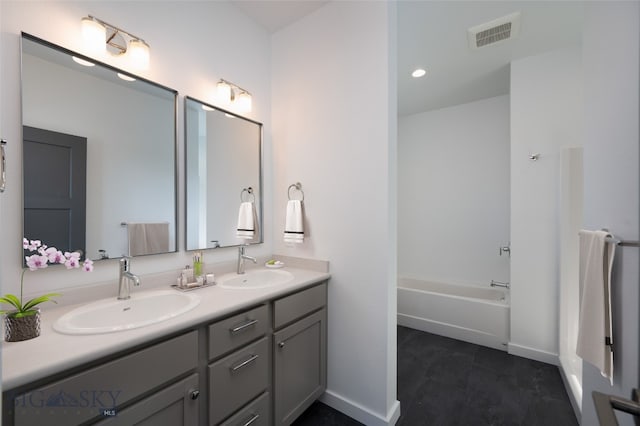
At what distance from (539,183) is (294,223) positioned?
88.9 inches

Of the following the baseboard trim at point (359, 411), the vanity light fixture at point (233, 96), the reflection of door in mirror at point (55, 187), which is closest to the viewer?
the reflection of door in mirror at point (55, 187)

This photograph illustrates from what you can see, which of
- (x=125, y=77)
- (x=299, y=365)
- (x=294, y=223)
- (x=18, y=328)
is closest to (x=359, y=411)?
(x=299, y=365)

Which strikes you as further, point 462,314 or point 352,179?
point 462,314

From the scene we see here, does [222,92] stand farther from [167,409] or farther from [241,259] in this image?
[167,409]

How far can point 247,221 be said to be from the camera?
2.03m

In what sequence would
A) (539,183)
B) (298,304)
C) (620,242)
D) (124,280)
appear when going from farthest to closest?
(539,183)
(298,304)
(124,280)
(620,242)

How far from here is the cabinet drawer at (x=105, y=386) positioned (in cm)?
74

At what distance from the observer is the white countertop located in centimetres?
73

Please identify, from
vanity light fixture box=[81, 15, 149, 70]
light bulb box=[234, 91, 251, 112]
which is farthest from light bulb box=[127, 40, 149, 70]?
light bulb box=[234, 91, 251, 112]

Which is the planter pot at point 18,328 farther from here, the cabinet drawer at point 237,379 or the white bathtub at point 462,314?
the white bathtub at point 462,314

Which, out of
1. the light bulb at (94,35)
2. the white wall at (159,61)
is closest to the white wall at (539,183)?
the white wall at (159,61)

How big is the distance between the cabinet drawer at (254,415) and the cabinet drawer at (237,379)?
0.03 m

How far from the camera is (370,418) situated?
65.0 inches

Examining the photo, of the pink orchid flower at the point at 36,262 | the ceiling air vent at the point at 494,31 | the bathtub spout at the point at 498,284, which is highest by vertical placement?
the ceiling air vent at the point at 494,31
